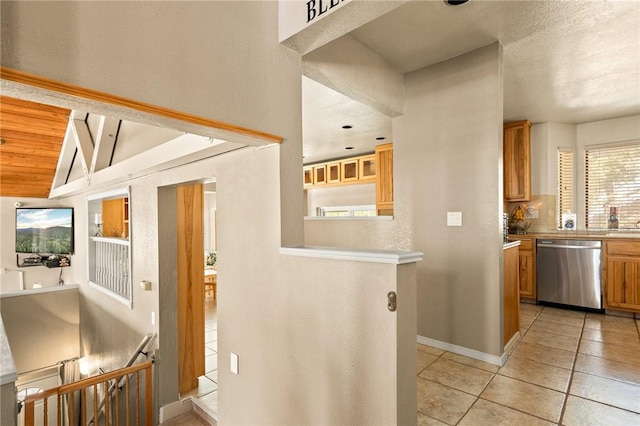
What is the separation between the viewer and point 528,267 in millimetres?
4547

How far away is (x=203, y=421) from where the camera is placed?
2.96m

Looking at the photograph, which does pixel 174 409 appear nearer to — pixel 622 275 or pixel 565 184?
pixel 622 275

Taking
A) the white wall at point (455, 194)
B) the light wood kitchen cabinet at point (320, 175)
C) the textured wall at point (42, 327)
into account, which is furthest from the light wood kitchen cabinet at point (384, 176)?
the textured wall at point (42, 327)

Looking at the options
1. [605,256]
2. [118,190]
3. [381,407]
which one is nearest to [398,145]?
[381,407]

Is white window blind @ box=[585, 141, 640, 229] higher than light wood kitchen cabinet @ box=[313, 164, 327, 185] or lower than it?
lower

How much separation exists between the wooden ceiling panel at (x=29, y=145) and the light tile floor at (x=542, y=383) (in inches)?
196

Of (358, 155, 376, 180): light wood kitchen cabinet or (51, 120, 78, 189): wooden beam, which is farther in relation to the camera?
(358, 155, 376, 180): light wood kitchen cabinet

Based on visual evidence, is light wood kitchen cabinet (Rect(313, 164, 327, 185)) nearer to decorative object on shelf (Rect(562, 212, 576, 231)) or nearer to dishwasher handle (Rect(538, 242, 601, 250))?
dishwasher handle (Rect(538, 242, 601, 250))

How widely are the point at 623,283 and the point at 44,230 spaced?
8939mm

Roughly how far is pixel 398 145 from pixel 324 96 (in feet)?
3.11

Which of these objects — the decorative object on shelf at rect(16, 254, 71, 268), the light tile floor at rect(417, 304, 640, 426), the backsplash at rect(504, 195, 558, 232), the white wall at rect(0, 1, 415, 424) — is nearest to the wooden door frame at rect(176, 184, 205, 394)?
the white wall at rect(0, 1, 415, 424)

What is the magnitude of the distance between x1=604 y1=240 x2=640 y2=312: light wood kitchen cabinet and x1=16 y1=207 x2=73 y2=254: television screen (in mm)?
7969

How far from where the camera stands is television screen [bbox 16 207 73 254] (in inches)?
221

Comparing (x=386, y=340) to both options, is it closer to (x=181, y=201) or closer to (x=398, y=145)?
(x=398, y=145)
